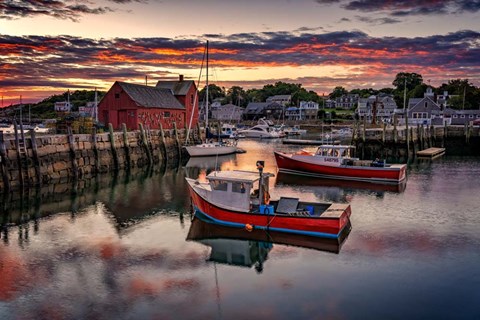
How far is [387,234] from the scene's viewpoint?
64.7ft

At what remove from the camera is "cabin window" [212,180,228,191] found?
19.9 metres

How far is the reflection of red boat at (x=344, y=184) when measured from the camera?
31.8 meters

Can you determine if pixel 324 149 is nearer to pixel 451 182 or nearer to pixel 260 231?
pixel 451 182

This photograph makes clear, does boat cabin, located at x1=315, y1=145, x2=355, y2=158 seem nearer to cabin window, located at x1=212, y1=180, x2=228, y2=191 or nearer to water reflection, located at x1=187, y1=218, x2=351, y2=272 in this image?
water reflection, located at x1=187, y1=218, x2=351, y2=272

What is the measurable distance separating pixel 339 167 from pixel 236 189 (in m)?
17.6

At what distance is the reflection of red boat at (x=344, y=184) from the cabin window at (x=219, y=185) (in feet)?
49.0

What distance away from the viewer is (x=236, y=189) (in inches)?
777

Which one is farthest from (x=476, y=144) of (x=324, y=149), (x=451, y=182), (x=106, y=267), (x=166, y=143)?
(x=106, y=267)

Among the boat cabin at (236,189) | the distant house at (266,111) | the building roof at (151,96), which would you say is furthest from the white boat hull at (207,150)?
the distant house at (266,111)

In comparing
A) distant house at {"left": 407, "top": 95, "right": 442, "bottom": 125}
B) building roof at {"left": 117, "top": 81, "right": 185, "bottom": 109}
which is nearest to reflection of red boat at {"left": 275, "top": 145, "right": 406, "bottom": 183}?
building roof at {"left": 117, "top": 81, "right": 185, "bottom": 109}

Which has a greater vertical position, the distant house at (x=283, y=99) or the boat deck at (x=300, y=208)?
the distant house at (x=283, y=99)

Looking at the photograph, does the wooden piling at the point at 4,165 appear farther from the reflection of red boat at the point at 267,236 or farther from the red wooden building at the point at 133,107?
the red wooden building at the point at 133,107

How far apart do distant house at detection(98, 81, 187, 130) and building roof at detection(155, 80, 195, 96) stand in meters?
6.12

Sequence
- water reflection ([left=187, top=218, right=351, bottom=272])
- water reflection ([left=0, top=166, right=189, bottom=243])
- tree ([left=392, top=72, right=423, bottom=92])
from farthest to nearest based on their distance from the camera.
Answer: tree ([left=392, top=72, right=423, bottom=92]) < water reflection ([left=0, top=166, right=189, bottom=243]) < water reflection ([left=187, top=218, right=351, bottom=272])
